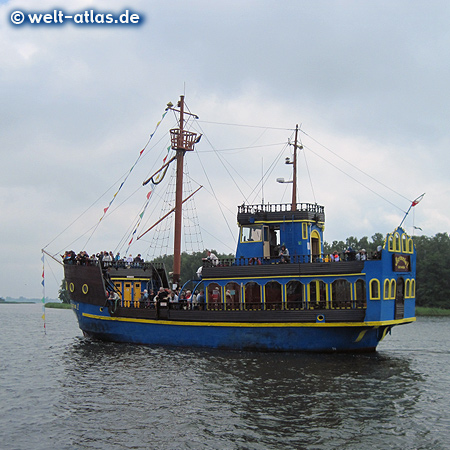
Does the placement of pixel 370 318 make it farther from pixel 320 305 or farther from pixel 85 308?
pixel 85 308

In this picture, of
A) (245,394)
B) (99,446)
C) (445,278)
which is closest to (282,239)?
(245,394)

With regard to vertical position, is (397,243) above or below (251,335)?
above

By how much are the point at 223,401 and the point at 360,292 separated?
9.67 metres

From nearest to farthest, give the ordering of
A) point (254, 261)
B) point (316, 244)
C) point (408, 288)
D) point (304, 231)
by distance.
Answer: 1. point (408, 288)
2. point (254, 261)
3. point (304, 231)
4. point (316, 244)

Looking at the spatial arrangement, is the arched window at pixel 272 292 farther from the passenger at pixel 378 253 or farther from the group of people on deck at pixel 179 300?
the passenger at pixel 378 253

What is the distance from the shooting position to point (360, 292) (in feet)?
75.6

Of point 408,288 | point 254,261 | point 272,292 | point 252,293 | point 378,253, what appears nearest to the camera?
point 378,253

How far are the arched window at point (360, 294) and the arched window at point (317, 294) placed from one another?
1373 mm

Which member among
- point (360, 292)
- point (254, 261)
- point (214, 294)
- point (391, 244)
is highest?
point (391, 244)

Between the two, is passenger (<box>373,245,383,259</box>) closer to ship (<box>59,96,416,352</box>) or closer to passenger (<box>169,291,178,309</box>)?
ship (<box>59,96,416,352</box>)

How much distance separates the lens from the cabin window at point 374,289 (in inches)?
852

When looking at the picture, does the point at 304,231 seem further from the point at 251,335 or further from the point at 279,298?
the point at 251,335

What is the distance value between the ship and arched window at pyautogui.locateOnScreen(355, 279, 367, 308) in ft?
0.14

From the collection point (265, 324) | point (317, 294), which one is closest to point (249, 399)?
point (265, 324)
